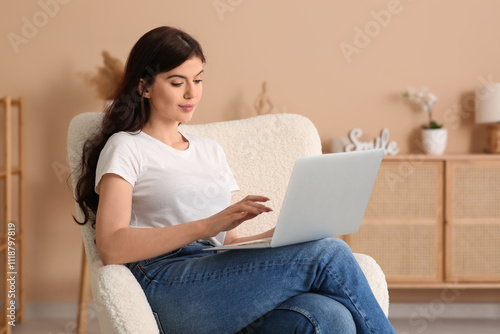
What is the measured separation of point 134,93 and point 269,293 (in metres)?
0.69

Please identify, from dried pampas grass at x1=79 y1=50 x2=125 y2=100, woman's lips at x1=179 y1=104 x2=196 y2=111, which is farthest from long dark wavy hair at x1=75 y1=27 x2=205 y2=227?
dried pampas grass at x1=79 y1=50 x2=125 y2=100

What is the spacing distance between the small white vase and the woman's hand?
6.09 feet

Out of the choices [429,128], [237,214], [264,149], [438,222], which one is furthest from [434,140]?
[237,214]

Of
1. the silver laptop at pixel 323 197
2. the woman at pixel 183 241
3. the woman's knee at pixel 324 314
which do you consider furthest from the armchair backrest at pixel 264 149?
the woman's knee at pixel 324 314

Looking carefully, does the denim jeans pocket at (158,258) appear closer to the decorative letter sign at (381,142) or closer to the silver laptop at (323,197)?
the silver laptop at (323,197)

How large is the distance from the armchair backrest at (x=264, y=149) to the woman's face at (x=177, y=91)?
26 cm

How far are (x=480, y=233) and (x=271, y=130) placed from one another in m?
1.44

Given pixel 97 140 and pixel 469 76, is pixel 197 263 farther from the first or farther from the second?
pixel 469 76

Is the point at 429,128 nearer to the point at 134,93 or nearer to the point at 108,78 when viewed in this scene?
the point at 108,78

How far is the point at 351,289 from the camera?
49.4 inches

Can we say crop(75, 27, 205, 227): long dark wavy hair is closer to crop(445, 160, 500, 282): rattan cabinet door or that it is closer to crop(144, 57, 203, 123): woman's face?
crop(144, 57, 203, 123): woman's face

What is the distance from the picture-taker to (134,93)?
158 cm

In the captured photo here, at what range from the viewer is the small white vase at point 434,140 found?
2867mm

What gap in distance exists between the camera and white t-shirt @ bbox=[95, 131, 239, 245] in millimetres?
1454
